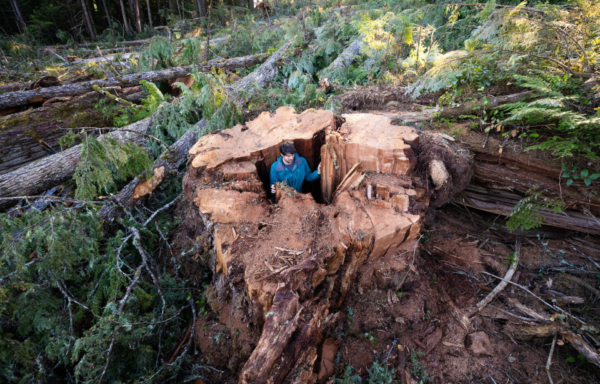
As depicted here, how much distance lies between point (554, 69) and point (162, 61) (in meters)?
8.67

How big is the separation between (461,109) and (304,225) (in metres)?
3.03

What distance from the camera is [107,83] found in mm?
7008

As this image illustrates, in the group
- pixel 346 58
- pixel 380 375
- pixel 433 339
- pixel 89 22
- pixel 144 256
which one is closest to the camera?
pixel 380 375

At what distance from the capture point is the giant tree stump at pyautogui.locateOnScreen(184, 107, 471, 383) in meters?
2.09

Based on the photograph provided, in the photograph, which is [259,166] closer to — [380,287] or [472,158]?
[380,287]

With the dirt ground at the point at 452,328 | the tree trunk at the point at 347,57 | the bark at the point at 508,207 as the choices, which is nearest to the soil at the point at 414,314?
the dirt ground at the point at 452,328

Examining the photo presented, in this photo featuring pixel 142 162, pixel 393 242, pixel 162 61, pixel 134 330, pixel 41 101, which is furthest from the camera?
pixel 162 61

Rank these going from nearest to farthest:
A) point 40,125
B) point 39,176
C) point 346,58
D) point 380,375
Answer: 1. point 380,375
2. point 39,176
3. point 40,125
4. point 346,58

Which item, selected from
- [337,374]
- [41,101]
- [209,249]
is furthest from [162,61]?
[337,374]

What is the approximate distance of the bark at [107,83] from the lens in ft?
20.0

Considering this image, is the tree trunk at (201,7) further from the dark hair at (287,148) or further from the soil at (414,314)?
the soil at (414,314)

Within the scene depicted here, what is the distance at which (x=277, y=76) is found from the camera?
761 cm

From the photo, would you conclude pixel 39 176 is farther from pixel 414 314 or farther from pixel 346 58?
pixel 346 58

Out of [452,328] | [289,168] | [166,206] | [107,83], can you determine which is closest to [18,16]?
[107,83]
